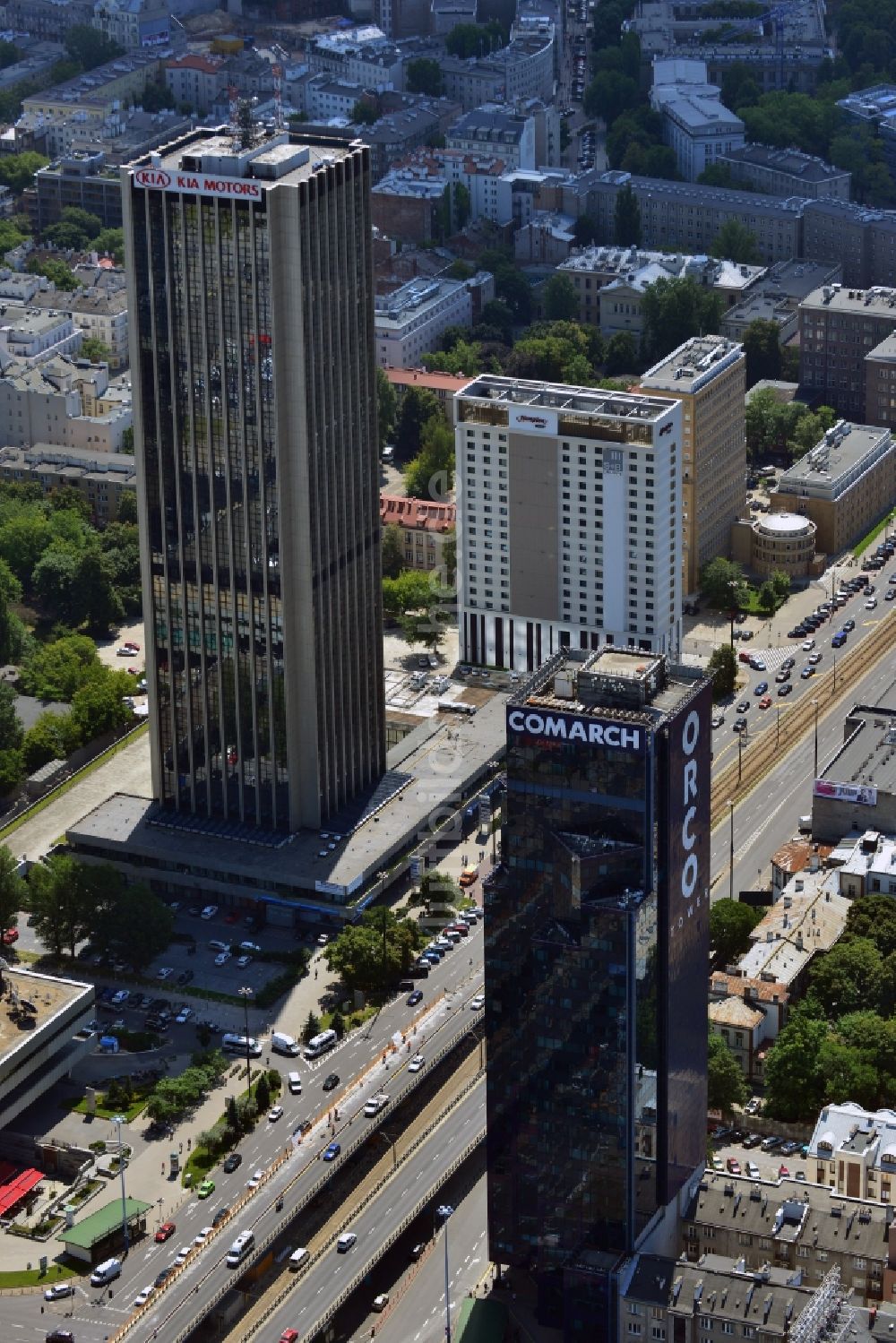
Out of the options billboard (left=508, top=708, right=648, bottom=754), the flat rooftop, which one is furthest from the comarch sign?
the flat rooftop

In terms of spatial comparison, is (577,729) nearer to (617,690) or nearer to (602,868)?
(617,690)

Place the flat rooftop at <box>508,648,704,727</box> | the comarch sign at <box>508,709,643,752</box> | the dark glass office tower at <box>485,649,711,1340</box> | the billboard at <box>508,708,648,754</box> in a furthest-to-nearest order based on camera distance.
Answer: the flat rooftop at <box>508,648,704,727</box>, the dark glass office tower at <box>485,649,711,1340</box>, the comarch sign at <box>508,709,643,752</box>, the billboard at <box>508,708,648,754</box>

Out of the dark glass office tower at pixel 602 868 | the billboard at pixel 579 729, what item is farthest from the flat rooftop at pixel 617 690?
the billboard at pixel 579 729

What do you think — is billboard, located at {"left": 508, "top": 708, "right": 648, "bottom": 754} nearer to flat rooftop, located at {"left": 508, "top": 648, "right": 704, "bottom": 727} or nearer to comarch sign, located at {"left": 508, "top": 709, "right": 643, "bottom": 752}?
comarch sign, located at {"left": 508, "top": 709, "right": 643, "bottom": 752}

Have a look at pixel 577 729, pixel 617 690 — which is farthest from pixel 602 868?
pixel 617 690

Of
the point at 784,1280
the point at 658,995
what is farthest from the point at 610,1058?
the point at 784,1280

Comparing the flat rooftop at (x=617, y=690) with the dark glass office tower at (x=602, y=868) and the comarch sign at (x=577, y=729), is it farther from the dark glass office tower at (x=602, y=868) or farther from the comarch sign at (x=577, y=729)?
the comarch sign at (x=577, y=729)
